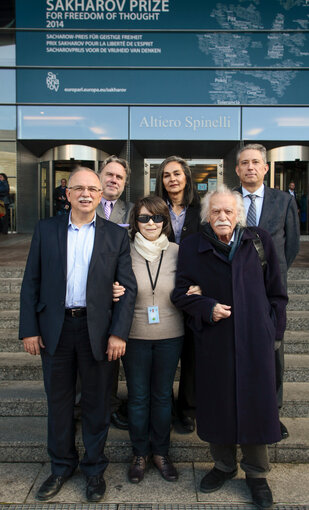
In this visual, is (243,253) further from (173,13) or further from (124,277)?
(173,13)

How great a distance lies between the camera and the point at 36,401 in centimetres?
341

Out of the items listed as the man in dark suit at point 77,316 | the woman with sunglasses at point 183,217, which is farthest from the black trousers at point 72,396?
the woman with sunglasses at point 183,217

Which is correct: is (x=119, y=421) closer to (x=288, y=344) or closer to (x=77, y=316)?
(x=77, y=316)

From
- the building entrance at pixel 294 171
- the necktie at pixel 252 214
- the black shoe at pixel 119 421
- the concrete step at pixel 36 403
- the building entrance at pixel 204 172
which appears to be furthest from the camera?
the building entrance at pixel 204 172

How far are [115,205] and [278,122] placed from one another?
8896 mm

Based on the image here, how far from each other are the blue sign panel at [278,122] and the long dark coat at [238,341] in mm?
9146

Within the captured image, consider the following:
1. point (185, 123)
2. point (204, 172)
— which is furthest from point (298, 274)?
point (204, 172)

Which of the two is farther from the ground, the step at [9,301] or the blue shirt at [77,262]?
the blue shirt at [77,262]

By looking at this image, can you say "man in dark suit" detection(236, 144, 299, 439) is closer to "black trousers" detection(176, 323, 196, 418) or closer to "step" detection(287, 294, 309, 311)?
"black trousers" detection(176, 323, 196, 418)

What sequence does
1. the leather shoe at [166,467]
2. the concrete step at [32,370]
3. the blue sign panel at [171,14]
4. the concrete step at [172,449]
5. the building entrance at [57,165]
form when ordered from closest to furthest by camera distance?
the leather shoe at [166,467] → the concrete step at [172,449] → the concrete step at [32,370] → the blue sign panel at [171,14] → the building entrance at [57,165]

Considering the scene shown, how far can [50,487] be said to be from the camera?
101 inches

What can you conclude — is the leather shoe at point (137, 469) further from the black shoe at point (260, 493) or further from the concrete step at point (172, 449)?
the black shoe at point (260, 493)

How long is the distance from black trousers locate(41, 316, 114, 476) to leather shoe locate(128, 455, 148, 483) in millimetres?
212

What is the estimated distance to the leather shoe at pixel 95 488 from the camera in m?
2.50
